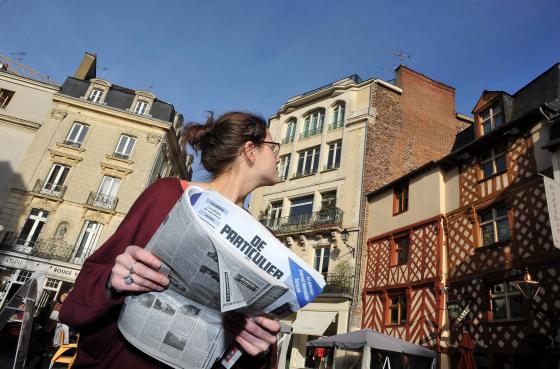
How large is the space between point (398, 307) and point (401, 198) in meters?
5.34

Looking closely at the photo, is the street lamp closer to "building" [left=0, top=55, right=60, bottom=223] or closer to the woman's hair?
the woman's hair

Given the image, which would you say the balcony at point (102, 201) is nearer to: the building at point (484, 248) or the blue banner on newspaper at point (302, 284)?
the building at point (484, 248)

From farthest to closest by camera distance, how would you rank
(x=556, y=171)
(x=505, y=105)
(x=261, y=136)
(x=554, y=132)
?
(x=505, y=105) → (x=554, y=132) → (x=556, y=171) → (x=261, y=136)

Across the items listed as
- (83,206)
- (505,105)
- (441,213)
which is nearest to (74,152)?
(83,206)

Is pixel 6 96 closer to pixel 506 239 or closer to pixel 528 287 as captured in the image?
pixel 506 239

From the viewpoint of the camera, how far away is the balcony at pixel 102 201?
24.3 metres

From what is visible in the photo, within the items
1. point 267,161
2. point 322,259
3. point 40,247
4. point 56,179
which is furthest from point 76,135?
point 267,161

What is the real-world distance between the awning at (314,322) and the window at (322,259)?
251 cm

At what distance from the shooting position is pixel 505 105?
14469mm

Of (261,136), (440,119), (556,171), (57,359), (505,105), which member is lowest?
(57,359)

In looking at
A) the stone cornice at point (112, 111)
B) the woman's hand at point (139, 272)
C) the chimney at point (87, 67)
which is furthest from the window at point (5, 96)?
the woman's hand at point (139, 272)

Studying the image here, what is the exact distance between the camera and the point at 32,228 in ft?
76.2

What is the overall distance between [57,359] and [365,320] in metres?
13.9

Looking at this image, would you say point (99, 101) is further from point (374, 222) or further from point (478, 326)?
point (478, 326)
